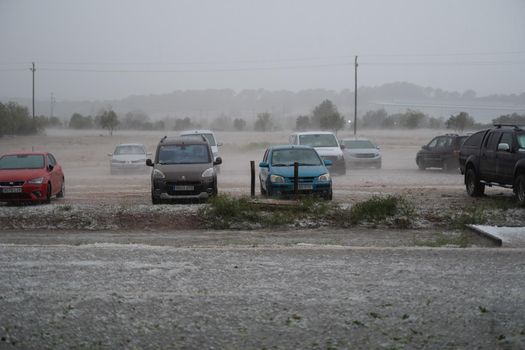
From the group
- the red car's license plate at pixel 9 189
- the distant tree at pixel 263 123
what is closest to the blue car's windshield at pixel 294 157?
the red car's license plate at pixel 9 189

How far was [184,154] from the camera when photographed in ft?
58.0

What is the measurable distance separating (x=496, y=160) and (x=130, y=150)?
19.9m

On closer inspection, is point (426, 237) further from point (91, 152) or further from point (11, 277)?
point (91, 152)

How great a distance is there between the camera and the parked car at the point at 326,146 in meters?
26.9

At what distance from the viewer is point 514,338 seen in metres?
5.65

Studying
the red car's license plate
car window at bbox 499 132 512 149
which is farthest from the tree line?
the red car's license plate

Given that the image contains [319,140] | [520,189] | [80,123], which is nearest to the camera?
[520,189]

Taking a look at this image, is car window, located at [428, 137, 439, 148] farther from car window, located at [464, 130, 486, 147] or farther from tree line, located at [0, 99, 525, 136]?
tree line, located at [0, 99, 525, 136]

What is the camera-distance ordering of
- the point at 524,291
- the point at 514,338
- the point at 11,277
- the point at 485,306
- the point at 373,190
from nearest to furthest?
the point at 514,338, the point at 485,306, the point at 524,291, the point at 11,277, the point at 373,190

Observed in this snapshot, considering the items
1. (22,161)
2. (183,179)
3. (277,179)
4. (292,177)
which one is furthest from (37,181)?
(292,177)

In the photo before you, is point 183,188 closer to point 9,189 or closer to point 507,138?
point 9,189

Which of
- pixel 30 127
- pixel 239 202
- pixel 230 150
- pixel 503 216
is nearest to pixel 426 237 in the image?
pixel 503 216

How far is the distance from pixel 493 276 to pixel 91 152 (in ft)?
157

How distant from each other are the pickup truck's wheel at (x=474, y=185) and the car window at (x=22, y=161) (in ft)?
36.8
